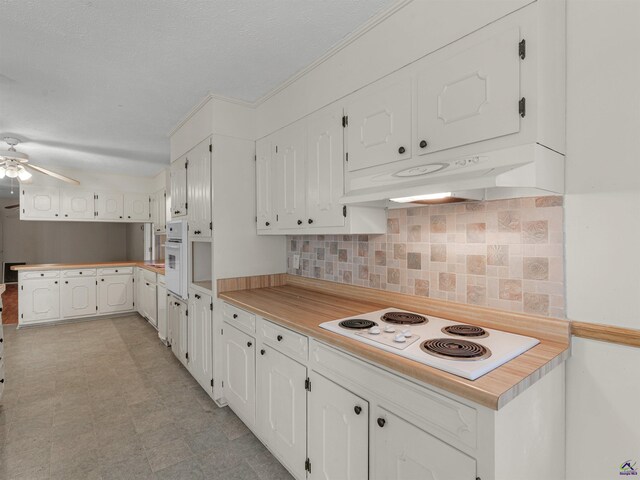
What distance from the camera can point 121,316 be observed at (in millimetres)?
5414

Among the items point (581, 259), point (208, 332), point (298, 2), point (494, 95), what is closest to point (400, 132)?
point (494, 95)

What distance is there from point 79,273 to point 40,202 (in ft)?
3.95

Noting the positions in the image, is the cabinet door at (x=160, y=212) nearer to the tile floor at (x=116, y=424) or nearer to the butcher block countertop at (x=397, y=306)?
the tile floor at (x=116, y=424)

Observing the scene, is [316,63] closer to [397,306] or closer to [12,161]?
[397,306]

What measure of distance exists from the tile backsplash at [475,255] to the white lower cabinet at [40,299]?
503 centimetres

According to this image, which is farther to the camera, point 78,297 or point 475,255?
point 78,297

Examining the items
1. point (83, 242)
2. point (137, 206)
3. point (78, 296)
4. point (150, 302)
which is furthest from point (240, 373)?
point (83, 242)

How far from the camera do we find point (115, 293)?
532 cm

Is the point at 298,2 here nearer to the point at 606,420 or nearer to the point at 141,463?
the point at 606,420

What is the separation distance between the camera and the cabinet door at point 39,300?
15.6 ft

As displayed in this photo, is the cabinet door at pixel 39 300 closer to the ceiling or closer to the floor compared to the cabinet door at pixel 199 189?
closer to the floor

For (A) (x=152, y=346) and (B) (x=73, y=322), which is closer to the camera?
(A) (x=152, y=346)

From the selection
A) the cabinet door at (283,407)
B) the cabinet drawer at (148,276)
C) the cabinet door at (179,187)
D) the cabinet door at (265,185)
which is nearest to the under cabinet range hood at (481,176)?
the cabinet door at (283,407)

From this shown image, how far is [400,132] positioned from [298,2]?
32.4 inches
